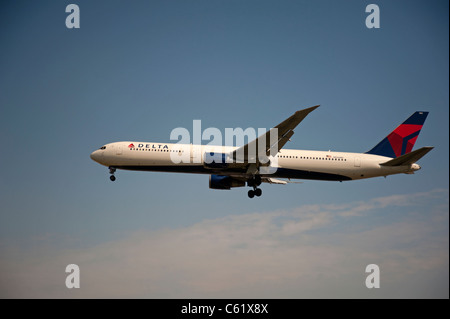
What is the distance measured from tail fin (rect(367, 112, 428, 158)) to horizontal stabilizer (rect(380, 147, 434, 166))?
332 cm

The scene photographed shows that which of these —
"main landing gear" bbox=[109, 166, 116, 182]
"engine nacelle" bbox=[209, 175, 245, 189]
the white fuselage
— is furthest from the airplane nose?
"engine nacelle" bbox=[209, 175, 245, 189]

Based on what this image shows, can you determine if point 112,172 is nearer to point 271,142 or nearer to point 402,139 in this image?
point 271,142

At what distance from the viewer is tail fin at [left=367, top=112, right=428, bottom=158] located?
151 feet

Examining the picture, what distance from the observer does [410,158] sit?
1609 inches

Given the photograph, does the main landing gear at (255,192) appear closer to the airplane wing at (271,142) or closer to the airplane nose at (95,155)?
the airplane wing at (271,142)

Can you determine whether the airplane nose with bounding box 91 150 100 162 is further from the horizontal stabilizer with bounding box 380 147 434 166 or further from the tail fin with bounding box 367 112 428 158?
the horizontal stabilizer with bounding box 380 147 434 166

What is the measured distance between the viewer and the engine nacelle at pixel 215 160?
39.7 m

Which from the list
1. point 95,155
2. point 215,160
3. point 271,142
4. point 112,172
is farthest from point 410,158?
point 95,155
